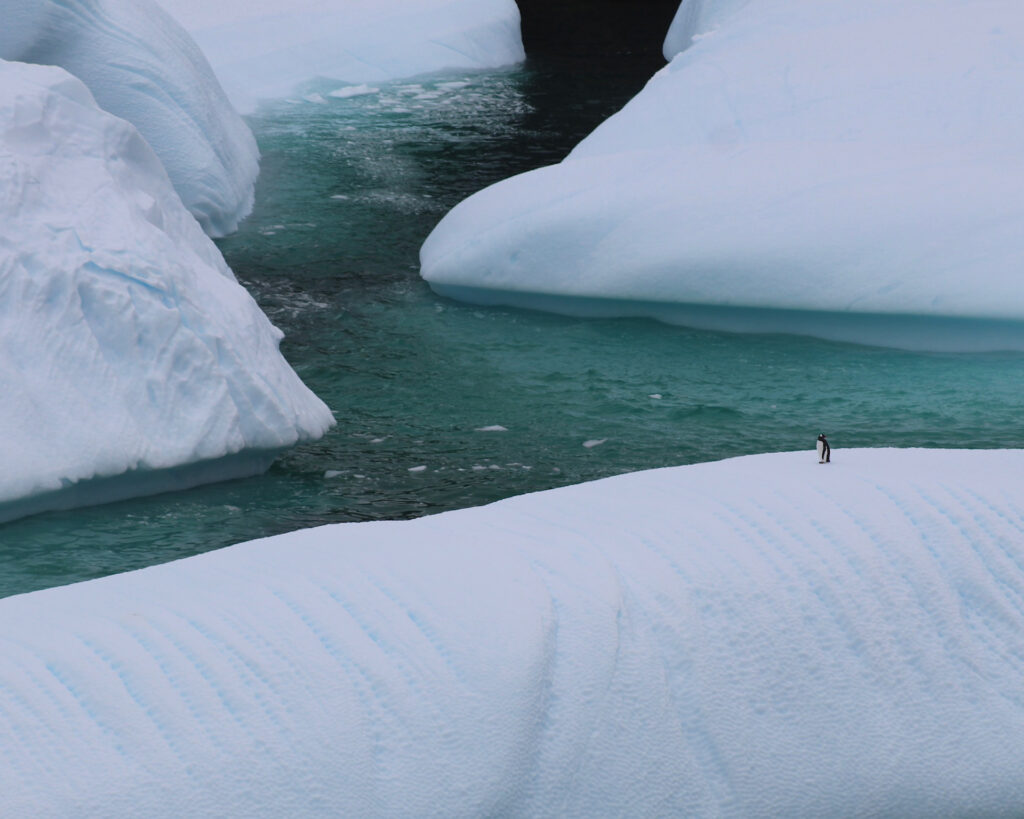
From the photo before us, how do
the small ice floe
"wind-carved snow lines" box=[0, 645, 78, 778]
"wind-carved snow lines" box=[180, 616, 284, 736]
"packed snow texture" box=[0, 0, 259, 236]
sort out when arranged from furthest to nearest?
the small ice floe
"packed snow texture" box=[0, 0, 259, 236]
"wind-carved snow lines" box=[180, 616, 284, 736]
"wind-carved snow lines" box=[0, 645, 78, 778]

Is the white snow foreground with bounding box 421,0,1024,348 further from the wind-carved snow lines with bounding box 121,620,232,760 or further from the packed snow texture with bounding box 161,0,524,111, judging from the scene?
the packed snow texture with bounding box 161,0,524,111

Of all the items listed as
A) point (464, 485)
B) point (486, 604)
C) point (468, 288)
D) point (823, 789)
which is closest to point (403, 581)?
point (486, 604)

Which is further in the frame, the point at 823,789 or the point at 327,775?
the point at 823,789

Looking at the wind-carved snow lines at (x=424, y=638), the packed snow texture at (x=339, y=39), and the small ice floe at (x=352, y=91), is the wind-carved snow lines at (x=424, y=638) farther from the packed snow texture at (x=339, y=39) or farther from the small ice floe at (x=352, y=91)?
the small ice floe at (x=352, y=91)

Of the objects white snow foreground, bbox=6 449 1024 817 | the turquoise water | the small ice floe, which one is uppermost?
the small ice floe

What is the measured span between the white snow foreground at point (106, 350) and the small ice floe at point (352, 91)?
5.92 metres

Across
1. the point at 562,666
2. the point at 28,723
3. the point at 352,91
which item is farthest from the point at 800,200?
the point at 352,91

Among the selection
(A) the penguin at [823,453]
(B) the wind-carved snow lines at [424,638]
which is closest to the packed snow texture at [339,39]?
(A) the penguin at [823,453]

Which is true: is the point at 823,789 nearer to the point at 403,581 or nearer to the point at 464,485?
the point at 403,581

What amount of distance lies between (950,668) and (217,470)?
2344mm

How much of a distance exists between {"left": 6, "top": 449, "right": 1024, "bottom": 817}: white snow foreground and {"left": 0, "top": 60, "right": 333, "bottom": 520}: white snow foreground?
1.24 metres

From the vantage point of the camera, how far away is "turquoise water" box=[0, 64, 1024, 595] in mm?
3928

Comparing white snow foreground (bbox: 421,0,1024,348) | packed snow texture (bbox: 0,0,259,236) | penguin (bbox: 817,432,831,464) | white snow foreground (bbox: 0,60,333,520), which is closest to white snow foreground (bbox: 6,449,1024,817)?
penguin (bbox: 817,432,831,464)

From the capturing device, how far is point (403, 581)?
2432mm
